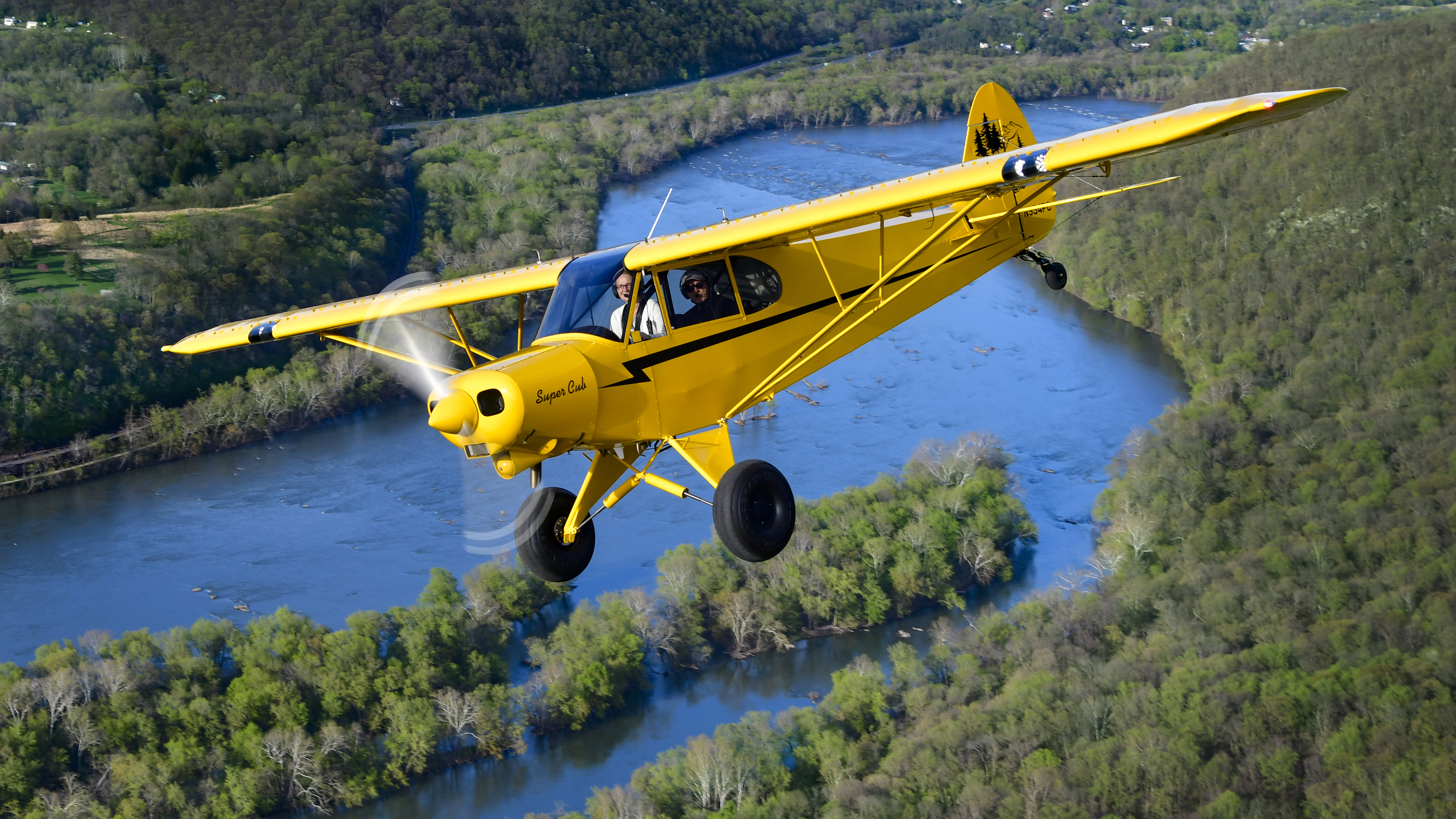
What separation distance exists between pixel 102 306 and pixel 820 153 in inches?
2182

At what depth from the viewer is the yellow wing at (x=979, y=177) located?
9969 millimetres

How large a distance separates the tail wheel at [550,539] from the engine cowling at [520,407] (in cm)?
89

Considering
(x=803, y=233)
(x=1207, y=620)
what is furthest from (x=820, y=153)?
(x=803, y=233)

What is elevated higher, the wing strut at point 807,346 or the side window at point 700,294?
the side window at point 700,294

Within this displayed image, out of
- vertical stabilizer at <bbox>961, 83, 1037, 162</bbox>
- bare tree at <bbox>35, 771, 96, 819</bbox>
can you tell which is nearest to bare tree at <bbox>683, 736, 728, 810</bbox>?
bare tree at <bbox>35, 771, 96, 819</bbox>

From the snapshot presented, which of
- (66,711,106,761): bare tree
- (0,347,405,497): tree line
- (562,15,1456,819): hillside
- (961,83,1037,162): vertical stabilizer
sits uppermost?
(961,83,1037,162): vertical stabilizer

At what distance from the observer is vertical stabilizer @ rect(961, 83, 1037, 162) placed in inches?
691

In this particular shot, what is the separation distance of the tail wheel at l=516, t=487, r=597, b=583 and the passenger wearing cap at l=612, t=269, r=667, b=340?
1.55 m

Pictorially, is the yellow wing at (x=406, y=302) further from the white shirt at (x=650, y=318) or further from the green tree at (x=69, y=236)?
the green tree at (x=69, y=236)

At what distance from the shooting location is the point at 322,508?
162ft

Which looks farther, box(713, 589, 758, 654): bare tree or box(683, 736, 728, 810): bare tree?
box(713, 589, 758, 654): bare tree

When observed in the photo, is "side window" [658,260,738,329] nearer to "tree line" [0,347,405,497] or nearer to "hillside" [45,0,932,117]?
"tree line" [0,347,405,497]

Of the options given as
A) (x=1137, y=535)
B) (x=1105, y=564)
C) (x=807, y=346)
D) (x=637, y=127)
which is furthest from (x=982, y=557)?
(x=637, y=127)

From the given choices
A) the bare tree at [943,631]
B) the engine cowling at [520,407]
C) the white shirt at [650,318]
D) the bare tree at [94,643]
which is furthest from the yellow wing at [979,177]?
the bare tree at [94,643]
